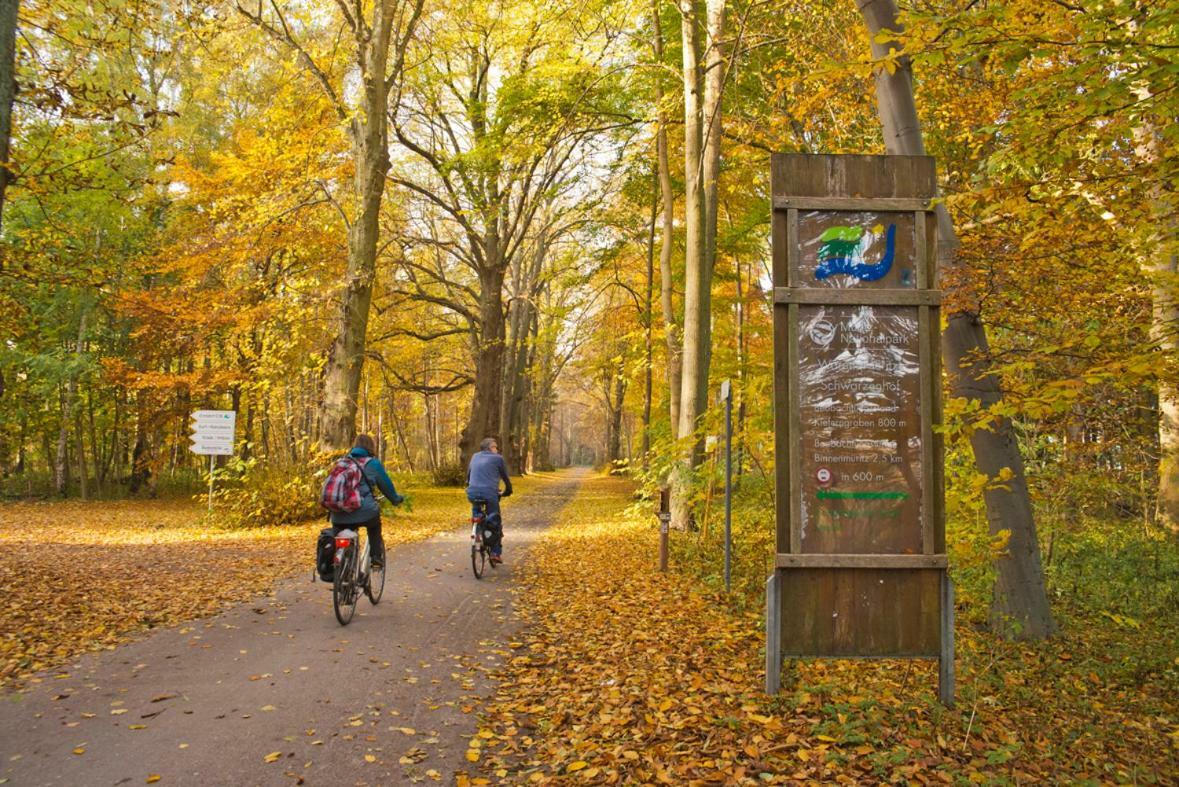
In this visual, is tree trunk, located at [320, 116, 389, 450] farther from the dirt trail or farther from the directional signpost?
the dirt trail

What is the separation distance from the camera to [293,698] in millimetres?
5148

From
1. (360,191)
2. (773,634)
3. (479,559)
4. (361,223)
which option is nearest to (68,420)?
(361,223)

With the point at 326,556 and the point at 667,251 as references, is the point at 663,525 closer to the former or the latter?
the point at 326,556

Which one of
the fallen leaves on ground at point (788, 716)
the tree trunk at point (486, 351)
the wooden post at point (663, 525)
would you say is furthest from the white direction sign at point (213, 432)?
the fallen leaves on ground at point (788, 716)

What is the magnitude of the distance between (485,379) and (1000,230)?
68.9 feet

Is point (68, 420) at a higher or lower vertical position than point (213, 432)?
A: higher

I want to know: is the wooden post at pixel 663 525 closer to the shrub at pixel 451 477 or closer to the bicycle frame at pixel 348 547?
the bicycle frame at pixel 348 547

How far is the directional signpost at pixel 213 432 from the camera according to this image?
16.7m

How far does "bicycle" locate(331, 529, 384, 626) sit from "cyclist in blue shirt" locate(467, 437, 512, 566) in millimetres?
2517

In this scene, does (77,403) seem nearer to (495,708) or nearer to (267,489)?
(267,489)

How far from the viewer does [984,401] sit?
668cm

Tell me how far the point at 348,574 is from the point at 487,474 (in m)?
3.26

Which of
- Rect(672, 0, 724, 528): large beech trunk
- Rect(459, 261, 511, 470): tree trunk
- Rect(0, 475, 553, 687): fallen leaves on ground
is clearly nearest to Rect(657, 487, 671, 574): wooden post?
Rect(672, 0, 724, 528): large beech trunk

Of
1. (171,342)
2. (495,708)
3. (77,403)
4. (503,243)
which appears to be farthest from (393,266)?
(495,708)
